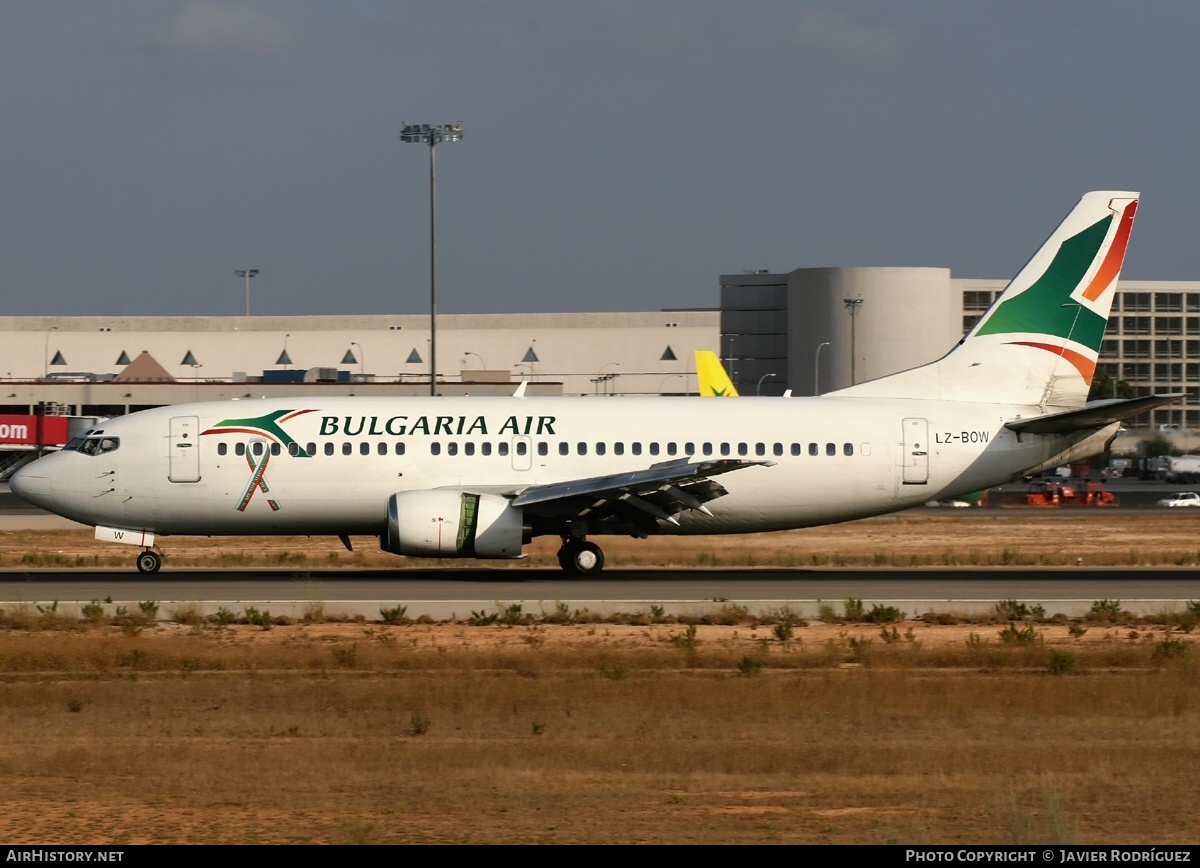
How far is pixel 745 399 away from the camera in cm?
3506

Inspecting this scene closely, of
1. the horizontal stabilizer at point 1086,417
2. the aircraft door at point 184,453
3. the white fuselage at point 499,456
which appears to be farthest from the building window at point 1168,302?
the aircraft door at point 184,453

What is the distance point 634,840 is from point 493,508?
20.1m

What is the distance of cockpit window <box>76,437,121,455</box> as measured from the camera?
3222cm

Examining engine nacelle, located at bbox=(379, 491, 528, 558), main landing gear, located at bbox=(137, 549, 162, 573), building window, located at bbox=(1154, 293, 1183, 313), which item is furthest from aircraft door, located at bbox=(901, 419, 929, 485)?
building window, located at bbox=(1154, 293, 1183, 313)

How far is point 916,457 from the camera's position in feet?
109

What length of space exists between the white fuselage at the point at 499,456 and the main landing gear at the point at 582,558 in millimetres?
1483

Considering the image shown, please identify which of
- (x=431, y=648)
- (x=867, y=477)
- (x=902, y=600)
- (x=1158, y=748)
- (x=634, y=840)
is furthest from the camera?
(x=867, y=477)

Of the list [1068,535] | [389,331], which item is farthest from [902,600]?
[389,331]

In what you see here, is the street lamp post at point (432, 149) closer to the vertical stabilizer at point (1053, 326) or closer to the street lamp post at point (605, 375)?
the vertical stabilizer at point (1053, 326)

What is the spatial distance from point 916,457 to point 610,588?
26.5 ft

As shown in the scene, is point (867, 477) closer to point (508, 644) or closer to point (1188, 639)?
point (1188, 639)

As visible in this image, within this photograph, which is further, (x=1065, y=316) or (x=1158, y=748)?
(x=1065, y=316)

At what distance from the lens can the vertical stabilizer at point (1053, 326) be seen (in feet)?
113

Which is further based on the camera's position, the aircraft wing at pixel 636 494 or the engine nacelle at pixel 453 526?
the aircraft wing at pixel 636 494
